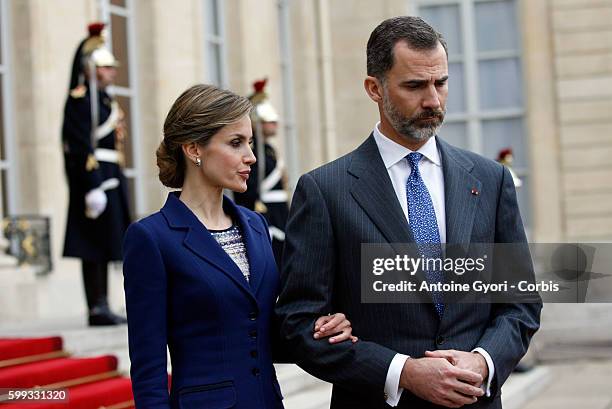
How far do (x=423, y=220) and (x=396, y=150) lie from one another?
20 centimetres

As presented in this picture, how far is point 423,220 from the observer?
313cm

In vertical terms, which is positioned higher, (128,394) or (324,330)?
(324,330)

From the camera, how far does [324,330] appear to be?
3004 millimetres

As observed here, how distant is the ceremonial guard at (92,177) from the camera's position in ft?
25.2

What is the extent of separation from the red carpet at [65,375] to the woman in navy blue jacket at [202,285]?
2.82m

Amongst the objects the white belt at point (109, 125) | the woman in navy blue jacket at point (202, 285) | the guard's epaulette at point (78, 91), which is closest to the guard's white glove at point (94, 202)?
the white belt at point (109, 125)

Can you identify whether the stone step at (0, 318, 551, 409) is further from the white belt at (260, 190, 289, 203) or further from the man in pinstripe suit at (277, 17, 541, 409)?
the man in pinstripe suit at (277, 17, 541, 409)

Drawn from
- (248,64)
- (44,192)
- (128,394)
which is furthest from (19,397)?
(248,64)

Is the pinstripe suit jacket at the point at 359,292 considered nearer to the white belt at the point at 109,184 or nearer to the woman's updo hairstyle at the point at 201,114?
the woman's updo hairstyle at the point at 201,114

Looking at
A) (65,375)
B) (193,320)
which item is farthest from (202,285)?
(65,375)

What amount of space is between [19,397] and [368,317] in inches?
123

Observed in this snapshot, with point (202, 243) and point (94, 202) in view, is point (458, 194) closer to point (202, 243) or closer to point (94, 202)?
point (202, 243)

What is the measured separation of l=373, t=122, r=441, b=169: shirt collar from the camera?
3195 mm

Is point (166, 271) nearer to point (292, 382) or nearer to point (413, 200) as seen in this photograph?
point (413, 200)
